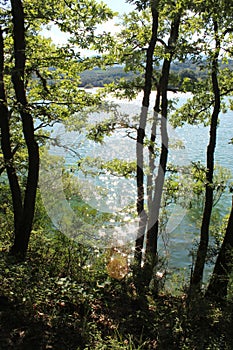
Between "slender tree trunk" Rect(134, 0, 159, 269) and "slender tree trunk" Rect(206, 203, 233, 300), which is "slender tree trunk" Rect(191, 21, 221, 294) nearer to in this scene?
"slender tree trunk" Rect(206, 203, 233, 300)

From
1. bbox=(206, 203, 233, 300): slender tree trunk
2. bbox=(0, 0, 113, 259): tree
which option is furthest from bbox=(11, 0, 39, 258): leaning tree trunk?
bbox=(206, 203, 233, 300): slender tree trunk

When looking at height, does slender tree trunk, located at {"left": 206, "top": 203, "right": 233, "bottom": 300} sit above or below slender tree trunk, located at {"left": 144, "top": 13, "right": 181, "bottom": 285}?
below

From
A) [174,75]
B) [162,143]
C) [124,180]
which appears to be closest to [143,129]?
[162,143]

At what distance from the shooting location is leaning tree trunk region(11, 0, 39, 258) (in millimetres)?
4957

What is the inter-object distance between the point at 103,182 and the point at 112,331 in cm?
796

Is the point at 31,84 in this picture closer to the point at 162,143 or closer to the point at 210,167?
the point at 162,143

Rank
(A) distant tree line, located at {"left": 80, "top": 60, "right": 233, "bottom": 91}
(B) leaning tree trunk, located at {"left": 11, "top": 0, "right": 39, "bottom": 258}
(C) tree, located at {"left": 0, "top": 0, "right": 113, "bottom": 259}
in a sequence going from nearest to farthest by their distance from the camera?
(B) leaning tree trunk, located at {"left": 11, "top": 0, "right": 39, "bottom": 258}, (C) tree, located at {"left": 0, "top": 0, "right": 113, "bottom": 259}, (A) distant tree line, located at {"left": 80, "top": 60, "right": 233, "bottom": 91}

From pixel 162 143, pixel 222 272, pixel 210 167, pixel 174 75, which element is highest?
pixel 174 75

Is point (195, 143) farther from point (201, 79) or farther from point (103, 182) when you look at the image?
point (201, 79)

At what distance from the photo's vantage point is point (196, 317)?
12.8 feet

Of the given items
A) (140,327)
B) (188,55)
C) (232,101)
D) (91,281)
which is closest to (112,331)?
(140,327)

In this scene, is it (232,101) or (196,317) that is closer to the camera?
(196,317)

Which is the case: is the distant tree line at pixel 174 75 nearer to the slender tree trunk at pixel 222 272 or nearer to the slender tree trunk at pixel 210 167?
the slender tree trunk at pixel 210 167

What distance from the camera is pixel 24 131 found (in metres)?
5.30
